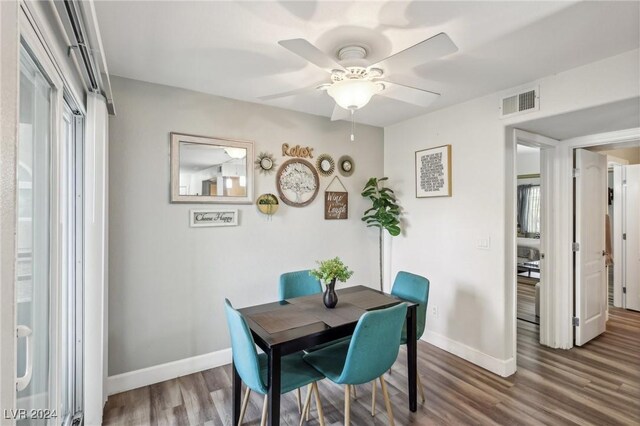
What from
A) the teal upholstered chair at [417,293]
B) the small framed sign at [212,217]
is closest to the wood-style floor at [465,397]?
the teal upholstered chair at [417,293]

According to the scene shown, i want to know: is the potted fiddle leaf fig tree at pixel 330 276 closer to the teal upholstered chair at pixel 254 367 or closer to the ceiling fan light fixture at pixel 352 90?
the teal upholstered chair at pixel 254 367

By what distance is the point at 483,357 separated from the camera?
9.53 ft

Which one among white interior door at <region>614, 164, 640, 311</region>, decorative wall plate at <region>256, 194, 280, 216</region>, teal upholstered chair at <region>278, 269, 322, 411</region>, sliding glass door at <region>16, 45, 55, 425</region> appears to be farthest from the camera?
white interior door at <region>614, 164, 640, 311</region>

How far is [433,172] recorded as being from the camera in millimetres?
3396

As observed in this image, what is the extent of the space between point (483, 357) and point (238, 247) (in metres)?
2.55

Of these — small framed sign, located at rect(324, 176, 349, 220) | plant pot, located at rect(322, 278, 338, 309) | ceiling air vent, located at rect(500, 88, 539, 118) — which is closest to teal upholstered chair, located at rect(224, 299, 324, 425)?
plant pot, located at rect(322, 278, 338, 309)

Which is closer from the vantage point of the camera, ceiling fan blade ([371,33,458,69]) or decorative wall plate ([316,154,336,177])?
ceiling fan blade ([371,33,458,69])

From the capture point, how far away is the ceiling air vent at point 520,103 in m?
2.53

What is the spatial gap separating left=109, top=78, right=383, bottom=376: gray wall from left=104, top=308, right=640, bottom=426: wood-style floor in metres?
0.36

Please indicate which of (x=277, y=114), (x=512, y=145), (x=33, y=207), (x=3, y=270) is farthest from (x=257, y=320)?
(x=512, y=145)

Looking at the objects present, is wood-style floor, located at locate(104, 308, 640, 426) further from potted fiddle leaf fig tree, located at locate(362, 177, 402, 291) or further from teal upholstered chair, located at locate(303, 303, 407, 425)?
potted fiddle leaf fig tree, located at locate(362, 177, 402, 291)

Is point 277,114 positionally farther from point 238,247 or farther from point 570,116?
point 570,116

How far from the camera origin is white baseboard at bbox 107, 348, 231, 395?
2.47m

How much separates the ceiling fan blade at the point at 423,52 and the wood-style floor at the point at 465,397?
228cm
